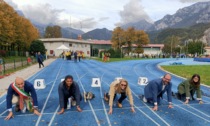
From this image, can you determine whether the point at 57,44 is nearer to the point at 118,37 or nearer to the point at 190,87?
the point at 118,37

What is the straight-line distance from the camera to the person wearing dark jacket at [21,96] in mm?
6906

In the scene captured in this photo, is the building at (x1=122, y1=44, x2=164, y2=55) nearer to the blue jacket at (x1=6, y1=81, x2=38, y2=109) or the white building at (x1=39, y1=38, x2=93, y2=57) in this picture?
the white building at (x1=39, y1=38, x2=93, y2=57)

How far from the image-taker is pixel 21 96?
7086 mm

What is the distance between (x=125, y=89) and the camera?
23.6 ft

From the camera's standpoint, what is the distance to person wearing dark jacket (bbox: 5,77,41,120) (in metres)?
6.91

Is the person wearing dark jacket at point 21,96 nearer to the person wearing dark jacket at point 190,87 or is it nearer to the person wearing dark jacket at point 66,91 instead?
the person wearing dark jacket at point 66,91

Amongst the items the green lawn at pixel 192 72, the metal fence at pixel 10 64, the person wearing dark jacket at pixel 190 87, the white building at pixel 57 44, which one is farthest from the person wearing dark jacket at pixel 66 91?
the white building at pixel 57 44

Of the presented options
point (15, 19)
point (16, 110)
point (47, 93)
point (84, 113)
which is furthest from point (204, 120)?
point (15, 19)

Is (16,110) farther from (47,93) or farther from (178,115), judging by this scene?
(178,115)

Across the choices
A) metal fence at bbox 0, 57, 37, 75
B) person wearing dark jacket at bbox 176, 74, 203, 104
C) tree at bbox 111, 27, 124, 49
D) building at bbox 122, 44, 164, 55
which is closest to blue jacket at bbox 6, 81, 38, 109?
person wearing dark jacket at bbox 176, 74, 203, 104

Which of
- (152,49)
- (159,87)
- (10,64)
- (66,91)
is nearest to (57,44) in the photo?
(10,64)

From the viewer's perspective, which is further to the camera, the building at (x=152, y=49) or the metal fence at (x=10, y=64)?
the building at (x=152, y=49)

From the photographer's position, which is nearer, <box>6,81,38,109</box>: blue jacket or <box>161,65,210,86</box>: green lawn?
<box>6,81,38,109</box>: blue jacket

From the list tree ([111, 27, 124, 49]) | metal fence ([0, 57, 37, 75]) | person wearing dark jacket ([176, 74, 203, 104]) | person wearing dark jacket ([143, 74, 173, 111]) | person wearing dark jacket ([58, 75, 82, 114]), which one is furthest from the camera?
tree ([111, 27, 124, 49])
